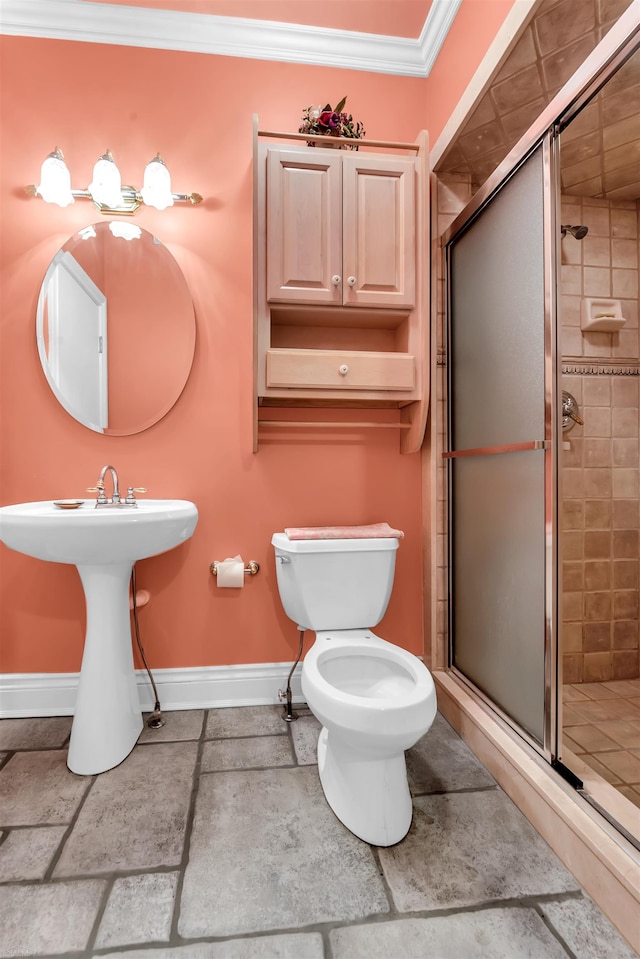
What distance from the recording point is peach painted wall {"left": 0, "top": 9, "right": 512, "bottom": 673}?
6.15 feet

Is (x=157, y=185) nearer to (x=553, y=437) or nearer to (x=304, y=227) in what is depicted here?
(x=304, y=227)

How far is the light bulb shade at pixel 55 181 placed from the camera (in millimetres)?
1733

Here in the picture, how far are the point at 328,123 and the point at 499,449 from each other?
1.37 m

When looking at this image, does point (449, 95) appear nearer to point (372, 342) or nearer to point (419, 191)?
point (419, 191)

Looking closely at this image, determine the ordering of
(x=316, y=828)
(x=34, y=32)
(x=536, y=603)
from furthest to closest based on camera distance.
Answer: (x=34, y=32) → (x=536, y=603) → (x=316, y=828)

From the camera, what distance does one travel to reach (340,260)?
1.76m

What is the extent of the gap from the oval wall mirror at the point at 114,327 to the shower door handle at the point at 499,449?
1.11 meters

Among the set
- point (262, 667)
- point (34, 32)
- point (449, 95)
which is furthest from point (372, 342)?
point (34, 32)

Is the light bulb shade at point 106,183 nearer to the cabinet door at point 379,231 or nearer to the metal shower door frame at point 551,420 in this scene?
the cabinet door at point 379,231

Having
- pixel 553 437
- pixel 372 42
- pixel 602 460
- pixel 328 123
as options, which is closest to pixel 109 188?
pixel 328 123

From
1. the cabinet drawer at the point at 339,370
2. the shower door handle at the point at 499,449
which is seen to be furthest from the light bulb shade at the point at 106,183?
the shower door handle at the point at 499,449

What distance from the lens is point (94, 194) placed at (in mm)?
1796

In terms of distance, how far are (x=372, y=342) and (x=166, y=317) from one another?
33.0 inches

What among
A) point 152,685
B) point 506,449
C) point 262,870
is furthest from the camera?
point 152,685
